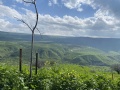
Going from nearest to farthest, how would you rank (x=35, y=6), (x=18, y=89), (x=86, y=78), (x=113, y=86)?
1. (x=18, y=89)
2. (x=35, y=6)
3. (x=86, y=78)
4. (x=113, y=86)

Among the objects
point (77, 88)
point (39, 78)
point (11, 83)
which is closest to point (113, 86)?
point (77, 88)

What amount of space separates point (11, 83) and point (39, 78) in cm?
224

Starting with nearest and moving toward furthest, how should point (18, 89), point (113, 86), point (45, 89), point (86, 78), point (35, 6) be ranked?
point (18, 89)
point (45, 89)
point (35, 6)
point (86, 78)
point (113, 86)

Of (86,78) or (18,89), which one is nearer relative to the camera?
Result: (18,89)

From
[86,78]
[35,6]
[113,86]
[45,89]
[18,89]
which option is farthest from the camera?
[113,86]

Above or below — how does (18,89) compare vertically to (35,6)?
below

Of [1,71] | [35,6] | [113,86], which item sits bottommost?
[113,86]

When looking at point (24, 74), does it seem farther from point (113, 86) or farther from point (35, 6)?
point (113, 86)

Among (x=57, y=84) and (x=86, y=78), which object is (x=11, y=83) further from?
(x=86, y=78)

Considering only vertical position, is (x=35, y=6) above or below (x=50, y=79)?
above

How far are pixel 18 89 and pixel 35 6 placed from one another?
18.0ft

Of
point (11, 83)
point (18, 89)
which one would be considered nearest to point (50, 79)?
point (11, 83)

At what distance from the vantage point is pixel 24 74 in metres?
17.1

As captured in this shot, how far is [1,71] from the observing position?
15531 millimetres
